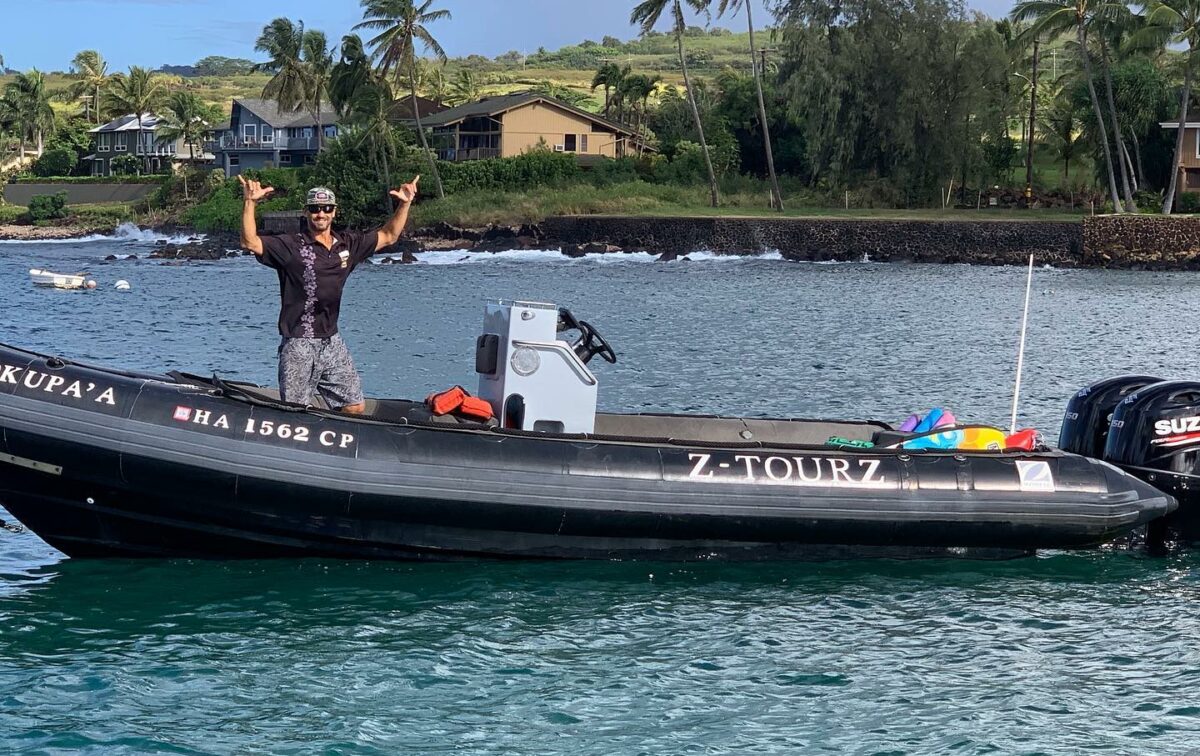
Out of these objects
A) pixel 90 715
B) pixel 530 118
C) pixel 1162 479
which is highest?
pixel 530 118

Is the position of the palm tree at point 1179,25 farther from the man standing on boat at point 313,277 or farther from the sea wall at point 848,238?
the man standing on boat at point 313,277

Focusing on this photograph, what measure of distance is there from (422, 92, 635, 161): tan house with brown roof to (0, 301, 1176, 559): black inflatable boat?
6169cm

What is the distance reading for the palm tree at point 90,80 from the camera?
11044 cm

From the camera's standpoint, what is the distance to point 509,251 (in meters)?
58.2

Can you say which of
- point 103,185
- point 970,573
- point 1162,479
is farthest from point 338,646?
point 103,185

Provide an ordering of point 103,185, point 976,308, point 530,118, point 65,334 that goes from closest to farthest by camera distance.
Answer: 1. point 65,334
2. point 976,308
3. point 530,118
4. point 103,185

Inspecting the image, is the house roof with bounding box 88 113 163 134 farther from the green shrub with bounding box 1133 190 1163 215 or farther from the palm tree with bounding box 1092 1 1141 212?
the green shrub with bounding box 1133 190 1163 215

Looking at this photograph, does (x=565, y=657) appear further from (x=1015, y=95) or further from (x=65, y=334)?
(x=1015, y=95)

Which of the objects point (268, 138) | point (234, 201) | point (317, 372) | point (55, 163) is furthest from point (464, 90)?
point (317, 372)

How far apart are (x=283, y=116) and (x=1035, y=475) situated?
84736mm

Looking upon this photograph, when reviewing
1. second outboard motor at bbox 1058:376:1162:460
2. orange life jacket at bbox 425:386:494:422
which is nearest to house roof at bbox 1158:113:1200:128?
second outboard motor at bbox 1058:376:1162:460

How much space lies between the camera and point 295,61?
7806 cm

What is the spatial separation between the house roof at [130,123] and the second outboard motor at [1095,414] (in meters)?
93.1

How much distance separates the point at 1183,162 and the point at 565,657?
2036 inches
